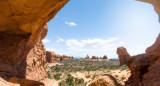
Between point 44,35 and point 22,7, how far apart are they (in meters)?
5.27

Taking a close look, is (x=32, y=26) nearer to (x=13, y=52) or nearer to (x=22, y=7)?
(x=22, y=7)

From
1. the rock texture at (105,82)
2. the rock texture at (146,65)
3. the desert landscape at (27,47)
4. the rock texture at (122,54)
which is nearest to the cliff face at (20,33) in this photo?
the desert landscape at (27,47)

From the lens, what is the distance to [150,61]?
7.38 metres

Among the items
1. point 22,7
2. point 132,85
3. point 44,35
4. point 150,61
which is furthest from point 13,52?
point 150,61

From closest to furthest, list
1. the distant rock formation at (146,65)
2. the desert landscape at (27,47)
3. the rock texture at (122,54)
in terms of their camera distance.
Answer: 1. the desert landscape at (27,47)
2. the distant rock formation at (146,65)
3. the rock texture at (122,54)

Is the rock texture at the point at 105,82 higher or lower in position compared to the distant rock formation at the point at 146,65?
lower

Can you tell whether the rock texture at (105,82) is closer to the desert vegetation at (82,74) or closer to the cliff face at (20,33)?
the cliff face at (20,33)

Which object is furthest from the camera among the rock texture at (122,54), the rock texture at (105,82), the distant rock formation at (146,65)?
the rock texture at (122,54)

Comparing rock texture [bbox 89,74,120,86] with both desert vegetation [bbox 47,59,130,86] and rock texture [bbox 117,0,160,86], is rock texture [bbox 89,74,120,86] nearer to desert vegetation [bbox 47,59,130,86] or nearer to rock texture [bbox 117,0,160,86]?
rock texture [bbox 117,0,160,86]

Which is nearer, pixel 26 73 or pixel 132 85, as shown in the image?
pixel 26 73

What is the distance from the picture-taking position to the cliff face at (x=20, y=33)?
18.5ft

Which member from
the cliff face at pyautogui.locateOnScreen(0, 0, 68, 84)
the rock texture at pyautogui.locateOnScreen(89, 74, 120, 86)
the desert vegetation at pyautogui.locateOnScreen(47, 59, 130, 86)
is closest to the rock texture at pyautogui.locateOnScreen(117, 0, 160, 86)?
the rock texture at pyautogui.locateOnScreen(89, 74, 120, 86)

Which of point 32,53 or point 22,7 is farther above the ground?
point 22,7

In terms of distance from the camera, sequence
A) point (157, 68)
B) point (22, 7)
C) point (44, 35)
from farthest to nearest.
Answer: point (44, 35) < point (157, 68) < point (22, 7)
